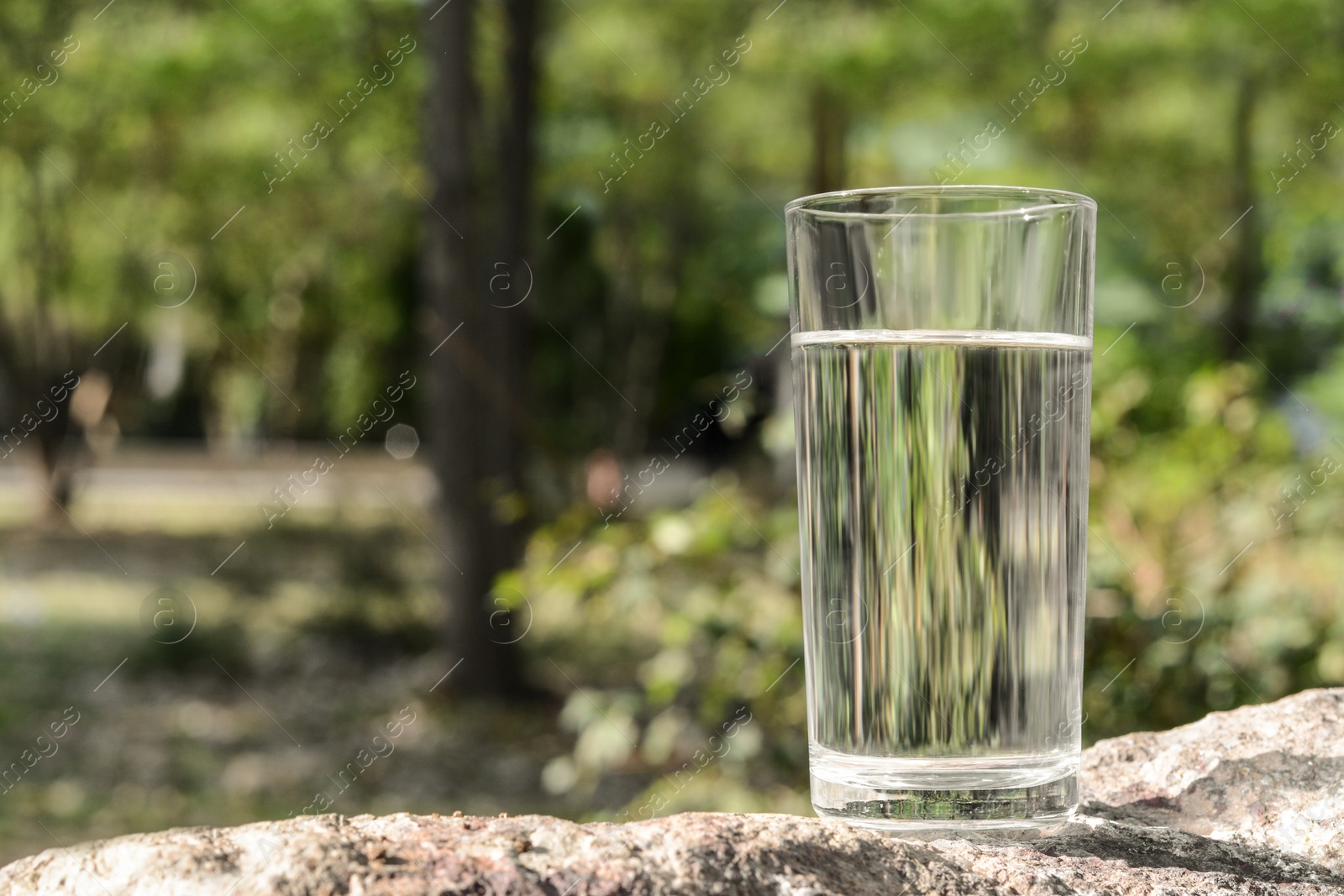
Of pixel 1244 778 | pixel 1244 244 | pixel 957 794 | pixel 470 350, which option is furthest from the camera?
pixel 470 350

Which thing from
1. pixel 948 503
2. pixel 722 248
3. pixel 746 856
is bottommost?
pixel 746 856

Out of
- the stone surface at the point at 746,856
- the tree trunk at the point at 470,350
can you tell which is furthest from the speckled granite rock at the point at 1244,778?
the tree trunk at the point at 470,350

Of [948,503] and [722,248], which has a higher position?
[722,248]

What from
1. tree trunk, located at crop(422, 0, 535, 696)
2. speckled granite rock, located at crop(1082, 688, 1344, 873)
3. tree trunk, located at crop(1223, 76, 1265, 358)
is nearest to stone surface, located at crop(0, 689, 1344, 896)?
speckled granite rock, located at crop(1082, 688, 1344, 873)

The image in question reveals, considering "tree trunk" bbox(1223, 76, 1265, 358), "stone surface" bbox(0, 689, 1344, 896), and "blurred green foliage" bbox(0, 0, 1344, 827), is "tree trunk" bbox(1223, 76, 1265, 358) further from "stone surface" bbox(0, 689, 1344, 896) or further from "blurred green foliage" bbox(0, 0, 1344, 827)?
"stone surface" bbox(0, 689, 1344, 896)

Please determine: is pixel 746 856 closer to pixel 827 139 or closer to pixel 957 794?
pixel 957 794

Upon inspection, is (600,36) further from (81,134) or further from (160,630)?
(160,630)

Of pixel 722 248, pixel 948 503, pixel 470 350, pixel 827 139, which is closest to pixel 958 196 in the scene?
pixel 948 503

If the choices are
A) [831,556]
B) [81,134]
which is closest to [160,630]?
[81,134]
